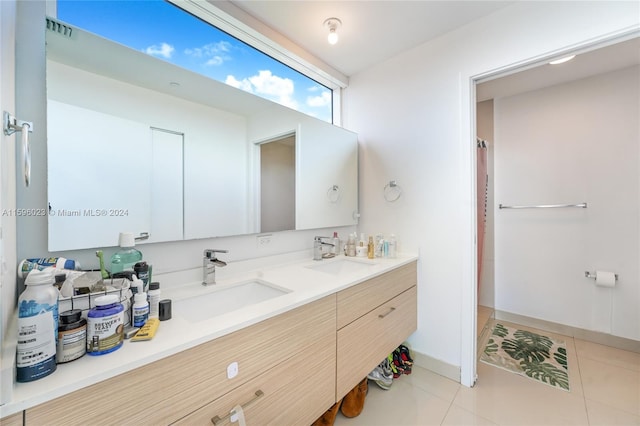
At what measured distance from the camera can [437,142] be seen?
74.0 inches

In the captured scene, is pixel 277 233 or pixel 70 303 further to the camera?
pixel 277 233

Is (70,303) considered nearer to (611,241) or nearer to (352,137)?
(352,137)

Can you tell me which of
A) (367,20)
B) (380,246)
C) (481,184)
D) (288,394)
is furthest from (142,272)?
(481,184)

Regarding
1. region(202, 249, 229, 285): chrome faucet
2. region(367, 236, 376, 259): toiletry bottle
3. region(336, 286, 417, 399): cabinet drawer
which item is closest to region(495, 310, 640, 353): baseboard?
region(336, 286, 417, 399): cabinet drawer

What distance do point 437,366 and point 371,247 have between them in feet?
3.20

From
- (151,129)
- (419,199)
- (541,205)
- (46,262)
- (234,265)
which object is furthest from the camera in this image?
(541,205)

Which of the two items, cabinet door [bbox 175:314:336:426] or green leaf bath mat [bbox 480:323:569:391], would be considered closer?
cabinet door [bbox 175:314:336:426]

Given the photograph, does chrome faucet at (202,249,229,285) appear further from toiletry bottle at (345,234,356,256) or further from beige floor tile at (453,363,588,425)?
beige floor tile at (453,363,588,425)

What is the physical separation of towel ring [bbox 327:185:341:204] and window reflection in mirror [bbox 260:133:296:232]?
13.4 inches

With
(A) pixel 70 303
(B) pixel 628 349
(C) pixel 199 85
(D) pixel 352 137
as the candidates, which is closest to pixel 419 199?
(D) pixel 352 137

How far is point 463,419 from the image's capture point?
4.90 feet

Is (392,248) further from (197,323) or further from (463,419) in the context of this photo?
(197,323)

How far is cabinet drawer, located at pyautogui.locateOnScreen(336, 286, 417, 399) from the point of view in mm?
1321

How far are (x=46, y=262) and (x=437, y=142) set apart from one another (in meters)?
2.13
